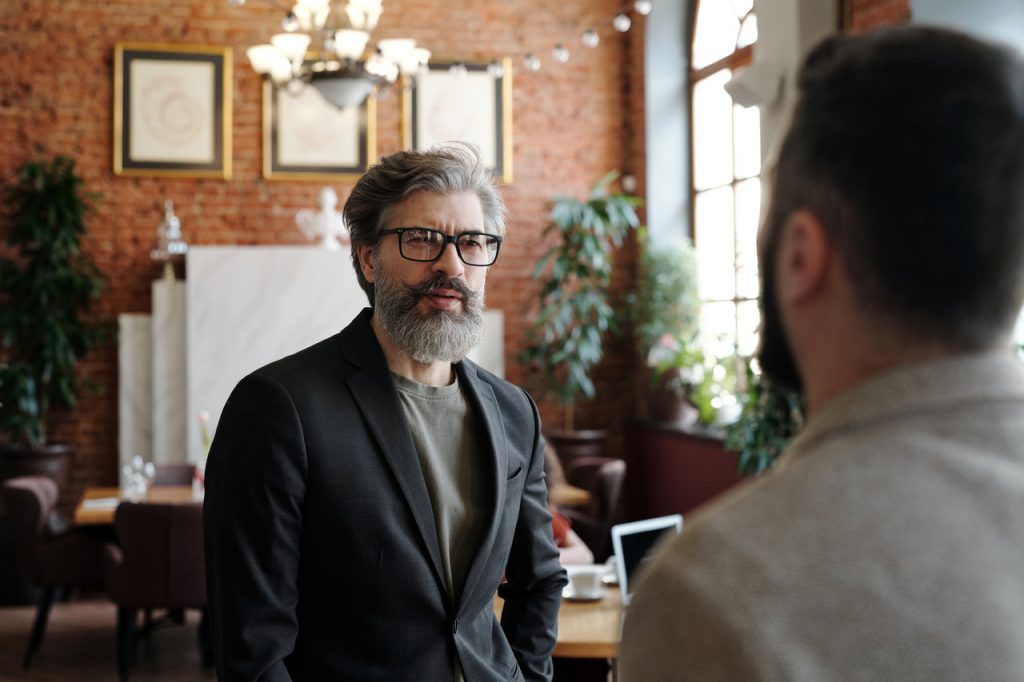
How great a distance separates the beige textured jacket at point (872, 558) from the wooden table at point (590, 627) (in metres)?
2.04

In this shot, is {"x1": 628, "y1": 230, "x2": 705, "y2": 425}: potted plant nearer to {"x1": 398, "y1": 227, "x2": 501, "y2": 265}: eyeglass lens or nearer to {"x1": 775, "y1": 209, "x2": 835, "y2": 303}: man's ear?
{"x1": 398, "y1": 227, "x2": 501, "y2": 265}: eyeglass lens

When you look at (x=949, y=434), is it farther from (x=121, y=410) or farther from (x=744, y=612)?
(x=121, y=410)

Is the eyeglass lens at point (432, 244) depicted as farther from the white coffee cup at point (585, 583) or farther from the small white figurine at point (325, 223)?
the small white figurine at point (325, 223)

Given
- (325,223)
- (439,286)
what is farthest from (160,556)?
(439,286)

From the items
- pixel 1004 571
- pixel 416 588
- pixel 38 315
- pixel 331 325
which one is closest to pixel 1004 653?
pixel 1004 571

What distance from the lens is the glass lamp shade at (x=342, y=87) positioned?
17.1 feet

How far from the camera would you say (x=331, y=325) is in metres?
7.40

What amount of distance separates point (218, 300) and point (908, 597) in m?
7.07

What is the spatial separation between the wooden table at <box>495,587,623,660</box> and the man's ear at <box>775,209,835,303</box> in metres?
2.05

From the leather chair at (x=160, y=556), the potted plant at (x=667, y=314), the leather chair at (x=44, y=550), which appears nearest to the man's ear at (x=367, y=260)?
the leather chair at (x=160, y=556)

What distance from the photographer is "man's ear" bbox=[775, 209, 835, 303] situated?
0.71 meters

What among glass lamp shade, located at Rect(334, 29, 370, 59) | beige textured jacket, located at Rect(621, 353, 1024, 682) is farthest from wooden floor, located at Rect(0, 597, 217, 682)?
beige textured jacket, located at Rect(621, 353, 1024, 682)

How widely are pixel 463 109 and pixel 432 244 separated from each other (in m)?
6.34

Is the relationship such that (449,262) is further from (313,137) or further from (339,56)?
(313,137)
